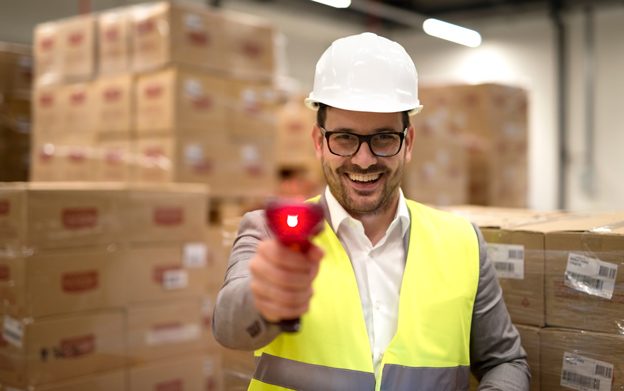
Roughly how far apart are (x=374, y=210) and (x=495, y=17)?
10.6m

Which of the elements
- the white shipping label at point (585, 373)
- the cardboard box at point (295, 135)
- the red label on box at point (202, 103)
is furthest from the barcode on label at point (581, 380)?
the cardboard box at point (295, 135)

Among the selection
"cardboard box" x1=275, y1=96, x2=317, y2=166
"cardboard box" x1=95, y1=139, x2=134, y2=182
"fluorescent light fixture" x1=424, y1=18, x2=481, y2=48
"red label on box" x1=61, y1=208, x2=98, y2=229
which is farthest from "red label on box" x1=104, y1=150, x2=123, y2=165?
"fluorescent light fixture" x1=424, y1=18, x2=481, y2=48

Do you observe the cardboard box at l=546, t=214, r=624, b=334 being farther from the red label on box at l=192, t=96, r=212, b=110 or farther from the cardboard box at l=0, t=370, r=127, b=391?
the red label on box at l=192, t=96, r=212, b=110

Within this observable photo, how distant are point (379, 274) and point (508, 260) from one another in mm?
612

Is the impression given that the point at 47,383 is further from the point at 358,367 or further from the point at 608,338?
the point at 608,338

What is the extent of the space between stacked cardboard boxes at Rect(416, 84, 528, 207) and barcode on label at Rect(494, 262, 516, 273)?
4.17 metres

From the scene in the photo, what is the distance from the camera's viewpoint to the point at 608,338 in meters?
2.01

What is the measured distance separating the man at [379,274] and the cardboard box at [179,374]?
1786 mm

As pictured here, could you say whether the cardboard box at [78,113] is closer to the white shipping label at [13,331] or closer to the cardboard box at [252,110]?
the cardboard box at [252,110]

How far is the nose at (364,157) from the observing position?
186cm

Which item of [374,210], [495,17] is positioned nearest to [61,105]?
[374,210]

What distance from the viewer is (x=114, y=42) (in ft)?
15.4

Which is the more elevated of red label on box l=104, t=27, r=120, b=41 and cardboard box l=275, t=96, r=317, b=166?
red label on box l=104, t=27, r=120, b=41

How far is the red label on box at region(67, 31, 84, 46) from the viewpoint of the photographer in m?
4.85
